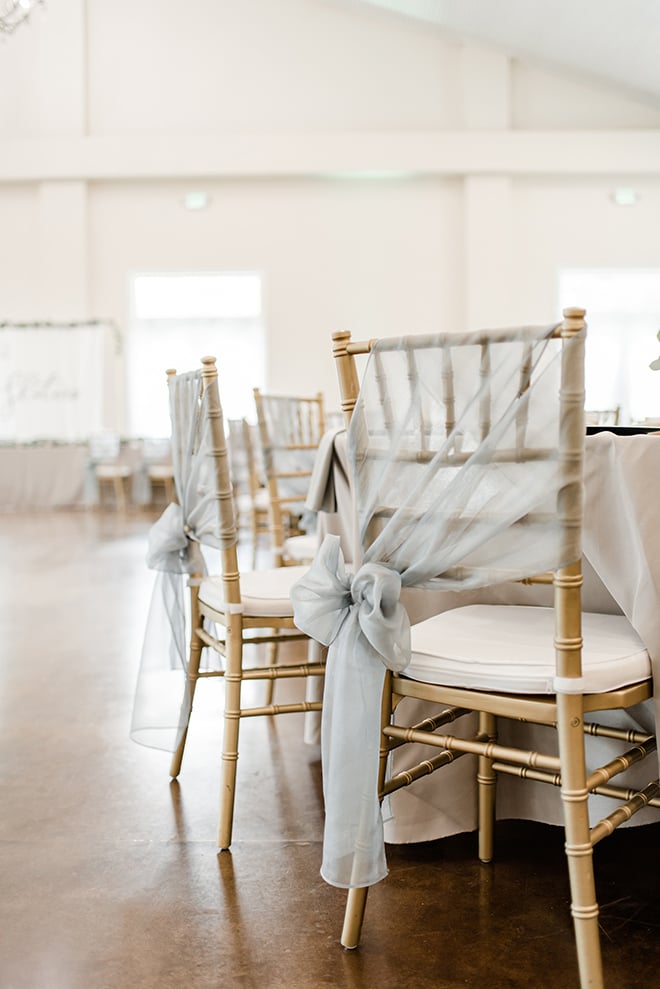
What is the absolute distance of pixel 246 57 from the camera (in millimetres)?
10828

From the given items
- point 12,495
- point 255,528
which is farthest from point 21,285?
point 255,528

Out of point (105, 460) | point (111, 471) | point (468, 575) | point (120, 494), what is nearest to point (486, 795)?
point (468, 575)

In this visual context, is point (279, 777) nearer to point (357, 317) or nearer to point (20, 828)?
point (20, 828)

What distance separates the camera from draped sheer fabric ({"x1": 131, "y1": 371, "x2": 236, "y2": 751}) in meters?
2.23

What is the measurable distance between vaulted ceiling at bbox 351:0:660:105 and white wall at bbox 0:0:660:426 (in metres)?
0.42

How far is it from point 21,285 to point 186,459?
9.59 metres

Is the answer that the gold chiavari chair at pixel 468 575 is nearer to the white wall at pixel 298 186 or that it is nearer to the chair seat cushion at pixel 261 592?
the chair seat cushion at pixel 261 592

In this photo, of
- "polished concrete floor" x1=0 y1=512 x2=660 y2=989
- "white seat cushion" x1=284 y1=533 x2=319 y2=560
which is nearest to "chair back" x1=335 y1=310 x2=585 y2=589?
"polished concrete floor" x1=0 y1=512 x2=660 y2=989

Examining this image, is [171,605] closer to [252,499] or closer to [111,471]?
[252,499]

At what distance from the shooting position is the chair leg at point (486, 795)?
6.04 ft

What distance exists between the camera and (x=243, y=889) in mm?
1763

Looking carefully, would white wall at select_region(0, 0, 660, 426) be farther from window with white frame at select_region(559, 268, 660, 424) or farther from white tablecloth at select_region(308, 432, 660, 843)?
white tablecloth at select_region(308, 432, 660, 843)

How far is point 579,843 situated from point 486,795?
567 millimetres

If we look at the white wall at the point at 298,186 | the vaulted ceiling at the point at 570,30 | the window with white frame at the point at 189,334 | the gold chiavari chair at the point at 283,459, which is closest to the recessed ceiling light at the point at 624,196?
the white wall at the point at 298,186
